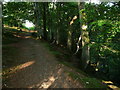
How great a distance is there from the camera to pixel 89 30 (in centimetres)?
933

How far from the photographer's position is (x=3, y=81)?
21.4 ft

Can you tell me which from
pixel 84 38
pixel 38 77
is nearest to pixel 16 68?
pixel 38 77

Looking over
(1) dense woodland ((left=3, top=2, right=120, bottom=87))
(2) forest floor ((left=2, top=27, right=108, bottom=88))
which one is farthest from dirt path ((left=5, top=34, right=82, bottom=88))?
(1) dense woodland ((left=3, top=2, right=120, bottom=87))

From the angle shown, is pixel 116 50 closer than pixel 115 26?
No

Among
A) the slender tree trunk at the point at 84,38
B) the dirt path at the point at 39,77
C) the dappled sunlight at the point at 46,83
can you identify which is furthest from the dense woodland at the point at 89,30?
the dappled sunlight at the point at 46,83

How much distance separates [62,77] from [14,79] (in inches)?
110

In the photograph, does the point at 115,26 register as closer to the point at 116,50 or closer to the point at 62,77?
the point at 116,50

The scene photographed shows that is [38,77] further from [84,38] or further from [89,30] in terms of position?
[89,30]

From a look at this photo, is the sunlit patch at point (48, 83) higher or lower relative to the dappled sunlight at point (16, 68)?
lower

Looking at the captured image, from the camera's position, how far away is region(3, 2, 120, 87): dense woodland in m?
6.71

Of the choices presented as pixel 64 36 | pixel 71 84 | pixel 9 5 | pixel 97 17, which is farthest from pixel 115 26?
pixel 9 5

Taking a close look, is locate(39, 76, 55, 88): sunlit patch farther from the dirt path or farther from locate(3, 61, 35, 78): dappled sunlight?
locate(3, 61, 35, 78): dappled sunlight

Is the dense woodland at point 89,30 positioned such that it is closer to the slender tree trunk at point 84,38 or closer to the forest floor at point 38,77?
the slender tree trunk at point 84,38

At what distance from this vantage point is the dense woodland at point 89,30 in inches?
264
